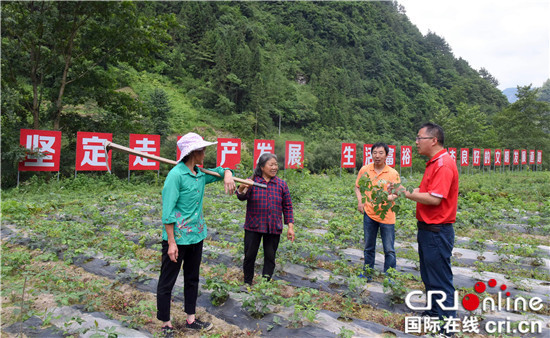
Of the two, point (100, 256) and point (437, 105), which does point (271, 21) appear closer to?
point (437, 105)

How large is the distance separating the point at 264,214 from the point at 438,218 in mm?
1690

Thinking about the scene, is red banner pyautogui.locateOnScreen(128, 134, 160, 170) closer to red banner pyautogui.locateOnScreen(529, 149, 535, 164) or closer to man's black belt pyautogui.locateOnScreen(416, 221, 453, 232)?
A: man's black belt pyautogui.locateOnScreen(416, 221, 453, 232)

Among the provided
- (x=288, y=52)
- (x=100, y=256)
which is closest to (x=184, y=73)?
(x=288, y=52)

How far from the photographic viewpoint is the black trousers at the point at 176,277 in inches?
109

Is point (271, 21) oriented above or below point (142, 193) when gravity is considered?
above

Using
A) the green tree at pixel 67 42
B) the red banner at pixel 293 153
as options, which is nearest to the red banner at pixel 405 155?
the red banner at pixel 293 153

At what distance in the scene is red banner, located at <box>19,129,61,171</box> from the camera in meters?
9.93

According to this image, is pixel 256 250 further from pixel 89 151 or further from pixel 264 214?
pixel 89 151

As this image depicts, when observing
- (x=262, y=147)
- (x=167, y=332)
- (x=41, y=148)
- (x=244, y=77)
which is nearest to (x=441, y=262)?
(x=167, y=332)

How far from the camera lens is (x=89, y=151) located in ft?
35.9

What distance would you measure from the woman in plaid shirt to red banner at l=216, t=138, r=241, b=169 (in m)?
8.48

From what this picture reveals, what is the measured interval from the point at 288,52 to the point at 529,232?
44586 millimetres

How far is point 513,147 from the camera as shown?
31.8 m

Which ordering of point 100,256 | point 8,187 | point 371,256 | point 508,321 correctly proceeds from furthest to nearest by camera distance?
1. point 8,187
2. point 100,256
3. point 371,256
4. point 508,321
